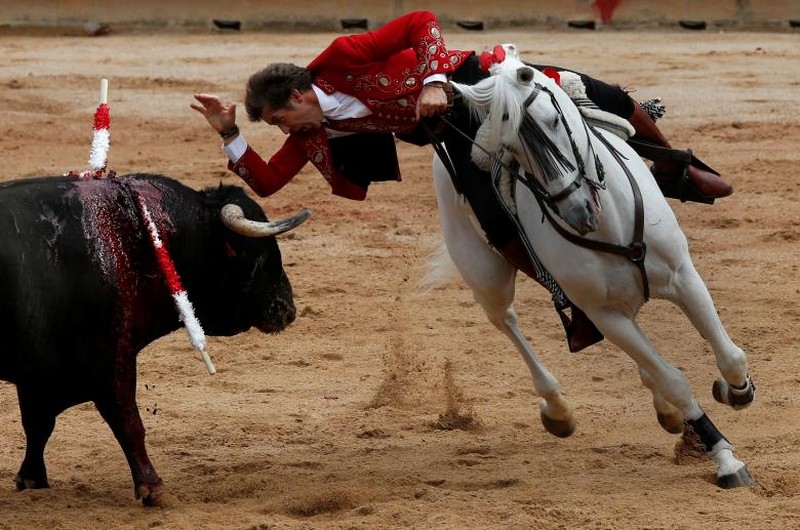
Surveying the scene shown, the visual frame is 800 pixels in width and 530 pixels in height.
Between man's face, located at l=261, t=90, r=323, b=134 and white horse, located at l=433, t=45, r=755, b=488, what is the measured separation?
70 centimetres

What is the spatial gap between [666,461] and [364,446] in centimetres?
136

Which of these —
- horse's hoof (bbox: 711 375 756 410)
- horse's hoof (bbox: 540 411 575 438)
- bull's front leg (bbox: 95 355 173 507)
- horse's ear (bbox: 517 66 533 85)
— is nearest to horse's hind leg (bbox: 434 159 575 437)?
horse's hoof (bbox: 540 411 575 438)

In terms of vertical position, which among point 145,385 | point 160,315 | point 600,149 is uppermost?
point 600,149

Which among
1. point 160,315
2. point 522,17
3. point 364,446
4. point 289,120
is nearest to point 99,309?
point 160,315

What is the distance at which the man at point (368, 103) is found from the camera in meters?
5.53

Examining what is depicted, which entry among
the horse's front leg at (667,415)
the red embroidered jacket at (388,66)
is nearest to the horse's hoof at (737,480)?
the horse's front leg at (667,415)

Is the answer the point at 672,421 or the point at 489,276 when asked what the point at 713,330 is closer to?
the point at 672,421

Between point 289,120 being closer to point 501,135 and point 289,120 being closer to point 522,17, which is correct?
point 501,135

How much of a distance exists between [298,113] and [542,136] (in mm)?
1136

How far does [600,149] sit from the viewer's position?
533 centimetres

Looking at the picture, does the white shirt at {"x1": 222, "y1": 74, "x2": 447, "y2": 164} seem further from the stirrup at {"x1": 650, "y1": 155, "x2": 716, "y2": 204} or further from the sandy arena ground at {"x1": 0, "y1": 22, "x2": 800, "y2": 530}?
the sandy arena ground at {"x1": 0, "y1": 22, "x2": 800, "y2": 530}

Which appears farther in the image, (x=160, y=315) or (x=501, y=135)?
(x=160, y=315)

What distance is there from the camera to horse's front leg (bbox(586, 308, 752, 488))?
17.8 feet

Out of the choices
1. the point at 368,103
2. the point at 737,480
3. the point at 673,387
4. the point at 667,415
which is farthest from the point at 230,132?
the point at 737,480
